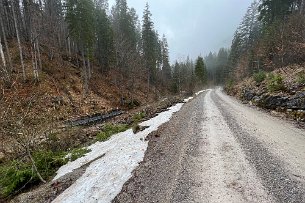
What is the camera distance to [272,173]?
21.2 ft

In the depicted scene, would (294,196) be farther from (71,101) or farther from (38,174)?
(71,101)

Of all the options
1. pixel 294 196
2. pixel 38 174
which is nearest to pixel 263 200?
pixel 294 196

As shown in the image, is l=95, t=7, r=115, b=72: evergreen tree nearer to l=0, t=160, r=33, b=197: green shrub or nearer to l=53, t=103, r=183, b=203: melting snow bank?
l=53, t=103, r=183, b=203: melting snow bank

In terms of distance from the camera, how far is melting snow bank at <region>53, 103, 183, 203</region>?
6.35 metres

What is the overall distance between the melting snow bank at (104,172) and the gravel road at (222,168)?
37 centimetres

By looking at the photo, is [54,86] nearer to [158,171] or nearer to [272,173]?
[158,171]

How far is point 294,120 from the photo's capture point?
13234 mm

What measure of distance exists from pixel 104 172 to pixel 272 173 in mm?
5002

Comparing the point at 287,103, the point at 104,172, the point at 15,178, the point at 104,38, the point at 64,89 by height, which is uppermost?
the point at 104,38

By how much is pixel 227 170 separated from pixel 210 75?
12448 cm

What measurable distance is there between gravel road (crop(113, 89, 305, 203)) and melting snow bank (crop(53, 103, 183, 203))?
37 centimetres

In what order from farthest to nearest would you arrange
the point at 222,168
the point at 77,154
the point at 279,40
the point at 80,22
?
the point at 80,22 → the point at 279,40 → the point at 77,154 → the point at 222,168

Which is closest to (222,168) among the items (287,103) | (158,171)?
(158,171)

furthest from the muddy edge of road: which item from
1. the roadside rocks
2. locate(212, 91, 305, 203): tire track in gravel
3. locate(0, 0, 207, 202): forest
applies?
the roadside rocks
